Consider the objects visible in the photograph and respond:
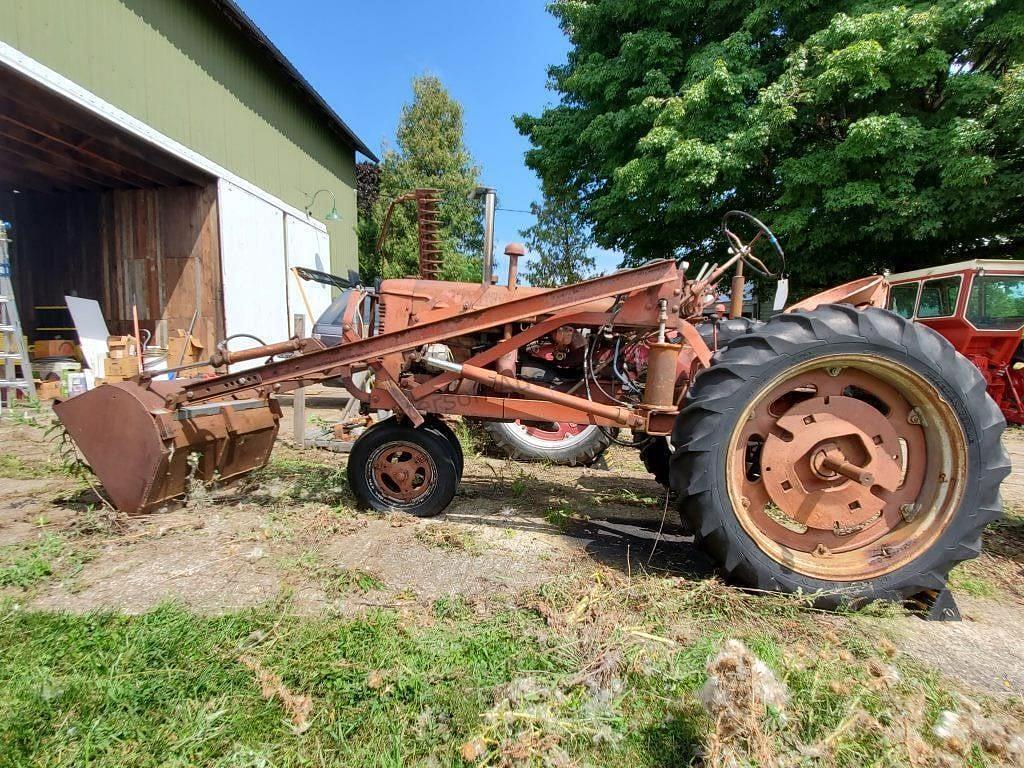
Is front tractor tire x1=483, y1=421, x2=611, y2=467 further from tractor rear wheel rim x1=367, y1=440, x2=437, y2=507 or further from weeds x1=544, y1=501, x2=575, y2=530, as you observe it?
tractor rear wheel rim x1=367, y1=440, x2=437, y2=507

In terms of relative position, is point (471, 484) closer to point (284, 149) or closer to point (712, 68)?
point (712, 68)

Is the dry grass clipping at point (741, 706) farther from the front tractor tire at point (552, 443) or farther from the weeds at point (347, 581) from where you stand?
the front tractor tire at point (552, 443)

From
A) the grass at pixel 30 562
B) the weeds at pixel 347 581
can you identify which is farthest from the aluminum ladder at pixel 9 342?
the weeds at pixel 347 581

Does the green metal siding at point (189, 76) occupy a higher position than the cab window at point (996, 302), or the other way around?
the green metal siding at point (189, 76)

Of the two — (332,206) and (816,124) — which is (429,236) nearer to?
(816,124)

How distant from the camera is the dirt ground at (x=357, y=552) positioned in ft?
6.41

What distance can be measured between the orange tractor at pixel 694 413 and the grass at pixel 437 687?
0.44 meters

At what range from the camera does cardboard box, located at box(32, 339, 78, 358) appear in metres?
7.96

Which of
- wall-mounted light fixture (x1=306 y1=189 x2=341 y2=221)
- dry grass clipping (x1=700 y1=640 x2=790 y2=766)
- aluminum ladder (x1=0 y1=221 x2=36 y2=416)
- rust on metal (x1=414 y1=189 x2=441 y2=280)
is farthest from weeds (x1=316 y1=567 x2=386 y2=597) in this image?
wall-mounted light fixture (x1=306 y1=189 x2=341 y2=221)

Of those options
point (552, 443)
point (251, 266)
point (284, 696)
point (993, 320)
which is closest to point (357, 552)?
point (284, 696)

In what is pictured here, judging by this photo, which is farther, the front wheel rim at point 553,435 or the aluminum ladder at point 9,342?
the aluminum ladder at point 9,342

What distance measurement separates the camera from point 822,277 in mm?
9281

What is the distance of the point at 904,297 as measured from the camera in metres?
7.57

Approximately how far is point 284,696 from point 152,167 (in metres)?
8.76
